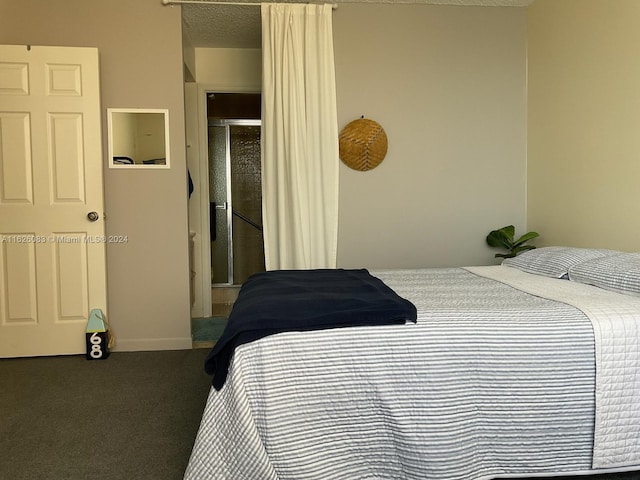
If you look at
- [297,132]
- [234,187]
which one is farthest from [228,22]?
[234,187]

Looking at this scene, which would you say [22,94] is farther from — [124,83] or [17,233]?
Answer: [17,233]

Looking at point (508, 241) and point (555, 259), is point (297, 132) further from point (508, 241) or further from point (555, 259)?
point (555, 259)

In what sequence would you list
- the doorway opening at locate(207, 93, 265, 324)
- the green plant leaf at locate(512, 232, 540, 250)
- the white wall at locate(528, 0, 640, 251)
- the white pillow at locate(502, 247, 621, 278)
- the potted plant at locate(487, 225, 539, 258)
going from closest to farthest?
the white pillow at locate(502, 247, 621, 278) → the white wall at locate(528, 0, 640, 251) → the green plant leaf at locate(512, 232, 540, 250) → the potted plant at locate(487, 225, 539, 258) → the doorway opening at locate(207, 93, 265, 324)

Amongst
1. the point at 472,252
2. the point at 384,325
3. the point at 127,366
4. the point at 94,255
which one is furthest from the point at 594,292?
the point at 94,255

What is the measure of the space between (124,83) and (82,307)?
5.05ft

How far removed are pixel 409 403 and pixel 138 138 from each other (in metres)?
2.66

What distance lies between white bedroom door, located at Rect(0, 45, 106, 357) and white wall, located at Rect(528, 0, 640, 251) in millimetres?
3032

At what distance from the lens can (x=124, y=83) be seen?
3.21 meters

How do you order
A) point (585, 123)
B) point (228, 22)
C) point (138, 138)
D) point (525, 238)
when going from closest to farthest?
point (585, 123) < point (138, 138) < point (525, 238) < point (228, 22)

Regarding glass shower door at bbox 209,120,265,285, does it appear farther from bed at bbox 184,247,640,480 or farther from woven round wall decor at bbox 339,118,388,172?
bed at bbox 184,247,640,480

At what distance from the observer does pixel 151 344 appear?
3297mm

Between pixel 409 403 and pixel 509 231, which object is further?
pixel 509 231

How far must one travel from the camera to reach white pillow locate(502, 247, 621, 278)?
2.24m

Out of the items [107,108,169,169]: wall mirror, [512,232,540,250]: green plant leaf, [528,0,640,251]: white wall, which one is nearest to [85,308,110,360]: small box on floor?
[107,108,169,169]: wall mirror
